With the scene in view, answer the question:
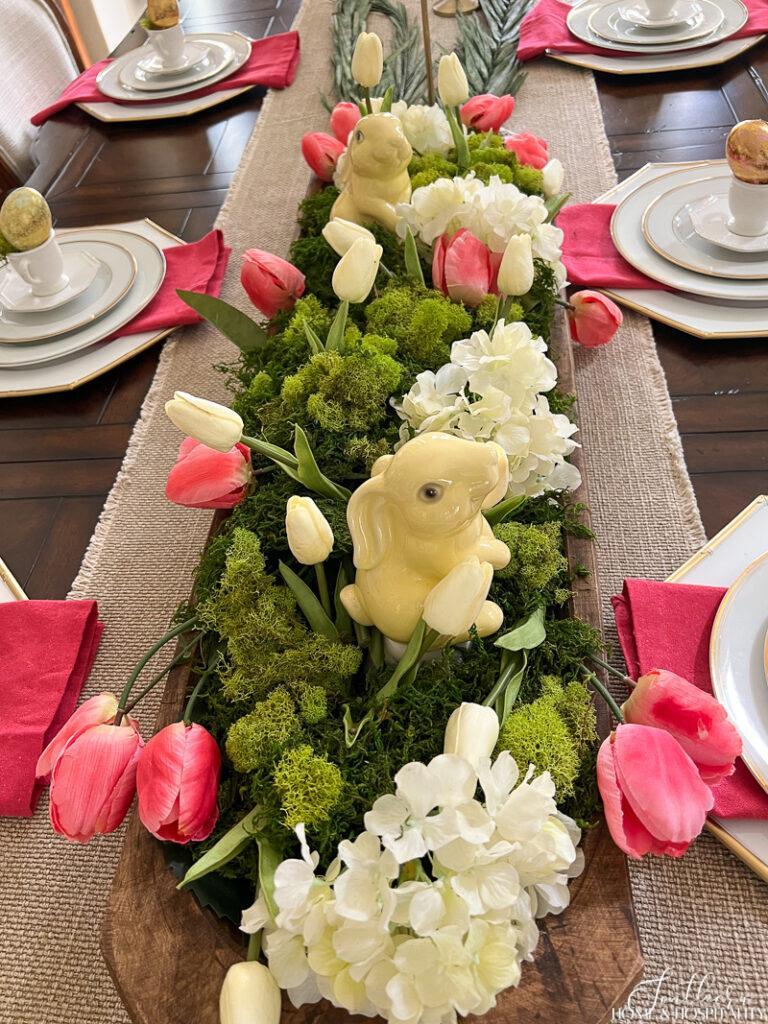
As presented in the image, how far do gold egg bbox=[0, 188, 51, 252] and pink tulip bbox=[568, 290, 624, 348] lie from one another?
521 millimetres

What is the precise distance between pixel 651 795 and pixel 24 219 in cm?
76

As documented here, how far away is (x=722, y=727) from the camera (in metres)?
0.40

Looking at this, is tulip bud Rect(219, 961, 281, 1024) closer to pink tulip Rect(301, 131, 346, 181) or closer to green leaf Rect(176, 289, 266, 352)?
green leaf Rect(176, 289, 266, 352)

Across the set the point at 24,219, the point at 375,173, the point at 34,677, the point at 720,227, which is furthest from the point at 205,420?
the point at 720,227

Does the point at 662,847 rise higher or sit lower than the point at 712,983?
higher

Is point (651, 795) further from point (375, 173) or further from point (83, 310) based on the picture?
point (83, 310)

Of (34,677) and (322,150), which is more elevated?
(322,150)

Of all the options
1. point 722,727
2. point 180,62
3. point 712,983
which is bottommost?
point 712,983

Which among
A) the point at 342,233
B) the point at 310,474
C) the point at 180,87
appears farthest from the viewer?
the point at 180,87

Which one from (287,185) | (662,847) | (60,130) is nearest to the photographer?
(662,847)

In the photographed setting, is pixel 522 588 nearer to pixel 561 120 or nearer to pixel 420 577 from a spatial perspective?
pixel 420 577

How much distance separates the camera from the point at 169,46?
131 centimetres

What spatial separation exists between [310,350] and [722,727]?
0.41 m

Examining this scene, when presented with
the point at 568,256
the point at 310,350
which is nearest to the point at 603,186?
the point at 568,256
